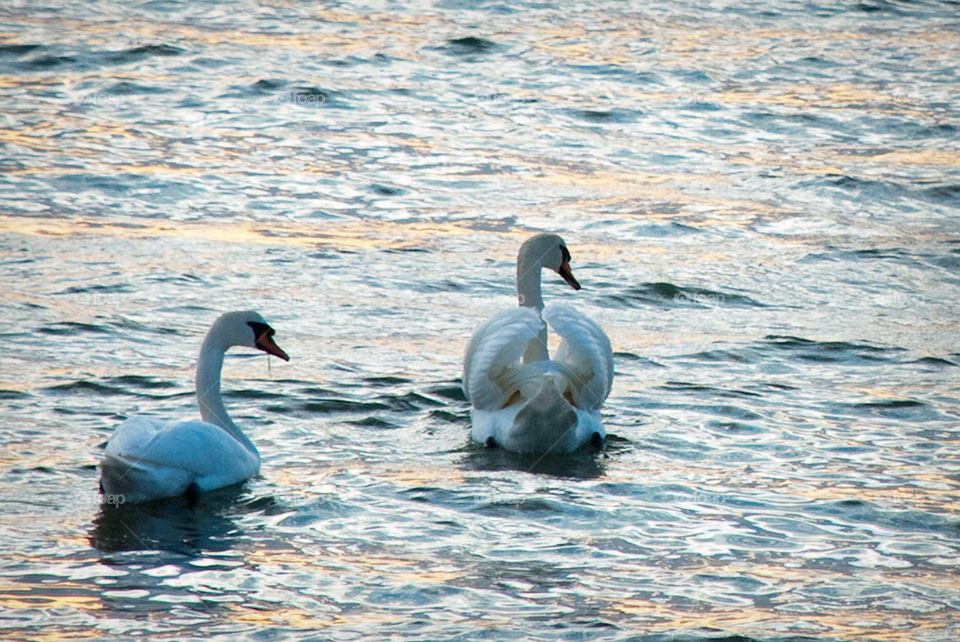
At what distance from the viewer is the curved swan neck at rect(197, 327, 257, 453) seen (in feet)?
28.6

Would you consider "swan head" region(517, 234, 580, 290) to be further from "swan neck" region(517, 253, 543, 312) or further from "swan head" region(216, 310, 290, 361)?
"swan head" region(216, 310, 290, 361)

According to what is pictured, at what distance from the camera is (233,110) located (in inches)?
685

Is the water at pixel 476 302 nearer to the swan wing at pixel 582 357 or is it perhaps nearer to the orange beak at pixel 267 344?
the swan wing at pixel 582 357

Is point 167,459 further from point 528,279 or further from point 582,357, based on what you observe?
point 528,279

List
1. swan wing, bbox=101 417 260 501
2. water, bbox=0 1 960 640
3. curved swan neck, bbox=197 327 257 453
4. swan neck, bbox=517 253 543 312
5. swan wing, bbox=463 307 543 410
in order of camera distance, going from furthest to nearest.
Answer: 1. swan neck, bbox=517 253 543 312
2. swan wing, bbox=463 307 543 410
3. curved swan neck, bbox=197 327 257 453
4. swan wing, bbox=101 417 260 501
5. water, bbox=0 1 960 640

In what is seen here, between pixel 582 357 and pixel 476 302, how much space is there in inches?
120

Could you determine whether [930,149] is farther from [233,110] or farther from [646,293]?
[233,110]

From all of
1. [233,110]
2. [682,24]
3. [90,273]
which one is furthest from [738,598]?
[682,24]

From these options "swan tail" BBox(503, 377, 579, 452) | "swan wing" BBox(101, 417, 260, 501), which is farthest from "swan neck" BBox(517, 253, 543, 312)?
"swan wing" BBox(101, 417, 260, 501)

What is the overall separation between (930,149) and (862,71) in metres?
3.27

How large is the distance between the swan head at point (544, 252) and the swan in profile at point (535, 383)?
1096 mm

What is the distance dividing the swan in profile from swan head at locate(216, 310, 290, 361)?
1177 millimetres

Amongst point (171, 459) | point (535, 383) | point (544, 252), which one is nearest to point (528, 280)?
point (544, 252)

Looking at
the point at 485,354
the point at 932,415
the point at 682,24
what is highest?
the point at 682,24
